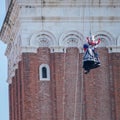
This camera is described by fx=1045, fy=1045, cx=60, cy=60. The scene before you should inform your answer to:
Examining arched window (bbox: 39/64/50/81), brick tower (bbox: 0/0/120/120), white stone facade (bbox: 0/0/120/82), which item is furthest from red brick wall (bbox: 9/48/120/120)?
white stone facade (bbox: 0/0/120/82)

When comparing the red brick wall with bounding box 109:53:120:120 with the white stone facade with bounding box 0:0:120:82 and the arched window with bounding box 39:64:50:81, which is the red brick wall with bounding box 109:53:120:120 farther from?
the arched window with bounding box 39:64:50:81

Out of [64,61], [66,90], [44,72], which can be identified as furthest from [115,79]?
[44,72]

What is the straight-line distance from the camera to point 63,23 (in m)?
39.3

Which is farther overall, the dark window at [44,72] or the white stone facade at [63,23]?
the white stone facade at [63,23]

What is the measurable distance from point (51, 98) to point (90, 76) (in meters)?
1.71

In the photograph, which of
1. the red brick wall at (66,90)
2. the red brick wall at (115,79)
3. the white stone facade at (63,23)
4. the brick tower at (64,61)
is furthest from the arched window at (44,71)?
the red brick wall at (115,79)

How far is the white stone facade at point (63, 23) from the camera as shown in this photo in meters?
39.0

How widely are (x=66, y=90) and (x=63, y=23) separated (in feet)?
8.45

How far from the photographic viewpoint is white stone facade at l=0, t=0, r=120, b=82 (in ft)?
128

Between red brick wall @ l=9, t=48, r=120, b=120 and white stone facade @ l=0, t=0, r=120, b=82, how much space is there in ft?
1.23

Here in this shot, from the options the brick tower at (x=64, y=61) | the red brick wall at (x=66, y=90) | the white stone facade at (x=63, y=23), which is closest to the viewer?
the red brick wall at (x=66, y=90)

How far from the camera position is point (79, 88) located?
3881 centimetres

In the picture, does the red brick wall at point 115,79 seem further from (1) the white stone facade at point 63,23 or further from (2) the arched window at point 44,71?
(2) the arched window at point 44,71

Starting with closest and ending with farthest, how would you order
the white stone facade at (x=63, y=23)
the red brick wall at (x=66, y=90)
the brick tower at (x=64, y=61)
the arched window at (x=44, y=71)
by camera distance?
the red brick wall at (x=66, y=90), the brick tower at (x=64, y=61), the arched window at (x=44, y=71), the white stone facade at (x=63, y=23)
